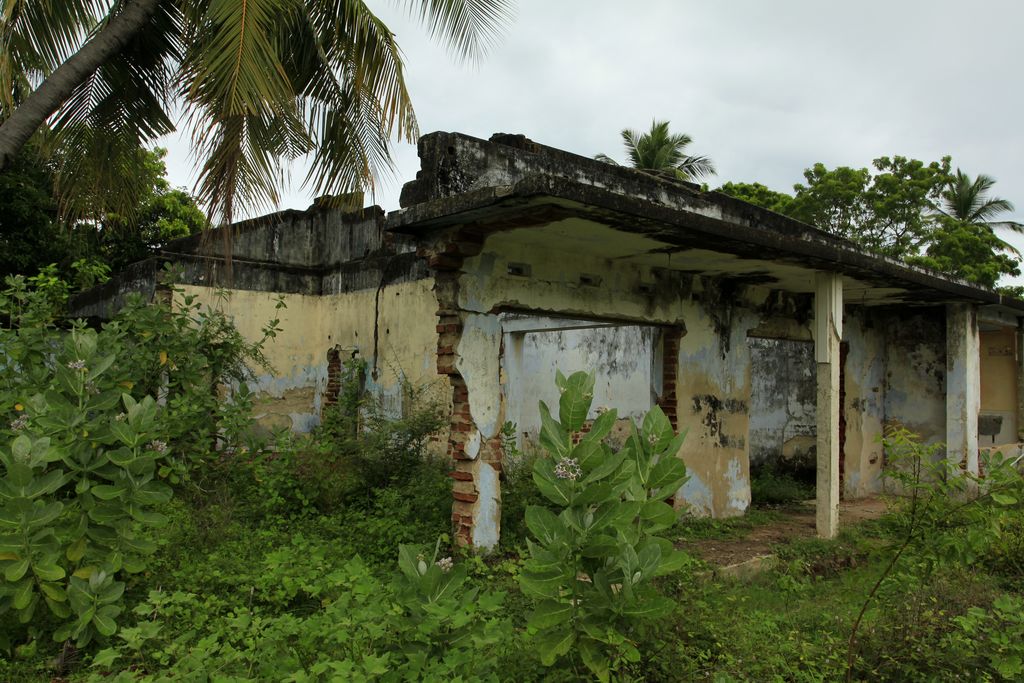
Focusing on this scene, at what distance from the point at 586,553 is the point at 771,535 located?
5359mm

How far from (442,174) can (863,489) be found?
25.2ft

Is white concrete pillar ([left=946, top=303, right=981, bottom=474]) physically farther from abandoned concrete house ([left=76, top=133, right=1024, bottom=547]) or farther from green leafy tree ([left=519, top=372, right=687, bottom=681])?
green leafy tree ([left=519, top=372, right=687, bottom=681])

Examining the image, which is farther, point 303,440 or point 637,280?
point 303,440

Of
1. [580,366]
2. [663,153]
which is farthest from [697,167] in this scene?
[580,366]

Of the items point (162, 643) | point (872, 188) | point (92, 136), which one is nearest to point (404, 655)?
point (162, 643)

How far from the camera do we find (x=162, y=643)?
370cm

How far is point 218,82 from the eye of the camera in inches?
233

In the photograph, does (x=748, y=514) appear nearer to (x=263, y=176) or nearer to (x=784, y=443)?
(x=784, y=443)

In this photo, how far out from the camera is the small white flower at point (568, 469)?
8.50 feet

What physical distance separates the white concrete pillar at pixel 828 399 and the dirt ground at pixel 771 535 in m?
0.33

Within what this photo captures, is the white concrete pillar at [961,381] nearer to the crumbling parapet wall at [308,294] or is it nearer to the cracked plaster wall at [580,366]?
the cracked plaster wall at [580,366]

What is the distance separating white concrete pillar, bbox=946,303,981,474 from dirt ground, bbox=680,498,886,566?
4.20 feet

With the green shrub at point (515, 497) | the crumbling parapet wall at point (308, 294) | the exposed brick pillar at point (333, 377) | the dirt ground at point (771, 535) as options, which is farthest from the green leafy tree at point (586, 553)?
the exposed brick pillar at point (333, 377)

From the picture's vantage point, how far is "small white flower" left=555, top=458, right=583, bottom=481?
2.59 meters
